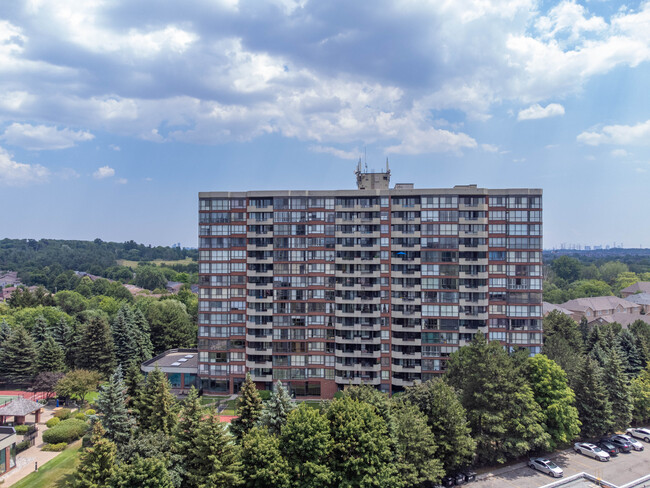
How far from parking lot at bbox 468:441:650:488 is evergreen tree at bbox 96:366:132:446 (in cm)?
3950

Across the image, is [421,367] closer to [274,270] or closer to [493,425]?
[493,425]

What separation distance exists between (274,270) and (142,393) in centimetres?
2944

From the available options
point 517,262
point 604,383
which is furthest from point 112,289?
point 604,383

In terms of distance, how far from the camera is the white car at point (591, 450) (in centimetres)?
5222

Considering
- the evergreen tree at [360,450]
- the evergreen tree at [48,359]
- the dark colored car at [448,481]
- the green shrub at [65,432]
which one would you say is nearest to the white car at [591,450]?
the dark colored car at [448,481]

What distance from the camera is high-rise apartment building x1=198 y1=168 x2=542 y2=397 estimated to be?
70.9m

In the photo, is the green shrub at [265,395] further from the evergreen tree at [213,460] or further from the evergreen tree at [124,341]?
the evergreen tree at [213,460]

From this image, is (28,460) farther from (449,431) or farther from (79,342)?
(449,431)

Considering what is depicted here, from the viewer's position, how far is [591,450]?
53.2 m

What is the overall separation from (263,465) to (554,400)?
1448 inches

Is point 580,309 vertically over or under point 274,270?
under

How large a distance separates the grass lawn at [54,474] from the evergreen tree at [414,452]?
115 ft

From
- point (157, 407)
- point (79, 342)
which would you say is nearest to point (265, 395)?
point (157, 407)

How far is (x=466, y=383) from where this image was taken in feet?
175
